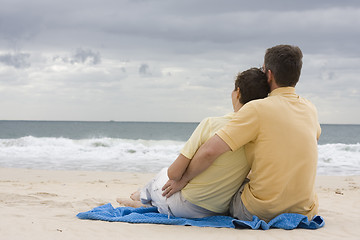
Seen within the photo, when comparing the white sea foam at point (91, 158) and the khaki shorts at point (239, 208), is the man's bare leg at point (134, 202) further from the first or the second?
the white sea foam at point (91, 158)

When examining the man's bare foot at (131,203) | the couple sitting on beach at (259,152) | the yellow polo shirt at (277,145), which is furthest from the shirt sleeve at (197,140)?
the man's bare foot at (131,203)

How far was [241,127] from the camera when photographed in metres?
3.36

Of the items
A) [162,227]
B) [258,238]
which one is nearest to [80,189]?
[162,227]

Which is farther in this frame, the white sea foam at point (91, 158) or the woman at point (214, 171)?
the white sea foam at point (91, 158)

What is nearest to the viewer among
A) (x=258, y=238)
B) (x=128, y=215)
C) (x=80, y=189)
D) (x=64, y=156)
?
(x=258, y=238)

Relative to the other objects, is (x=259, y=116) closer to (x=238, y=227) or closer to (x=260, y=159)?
(x=260, y=159)

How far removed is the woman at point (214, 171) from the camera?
3566mm

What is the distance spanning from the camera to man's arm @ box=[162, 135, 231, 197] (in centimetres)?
341

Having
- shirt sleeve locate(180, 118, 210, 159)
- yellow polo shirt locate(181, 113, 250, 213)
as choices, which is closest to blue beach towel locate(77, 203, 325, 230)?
yellow polo shirt locate(181, 113, 250, 213)

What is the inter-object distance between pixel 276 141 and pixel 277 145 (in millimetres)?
34

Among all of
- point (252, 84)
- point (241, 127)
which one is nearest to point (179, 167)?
point (241, 127)

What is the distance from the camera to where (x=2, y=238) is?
135 inches

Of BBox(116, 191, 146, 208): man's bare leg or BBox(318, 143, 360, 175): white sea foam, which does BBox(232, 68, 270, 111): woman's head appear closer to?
BBox(116, 191, 146, 208): man's bare leg

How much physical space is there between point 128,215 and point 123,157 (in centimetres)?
1130
